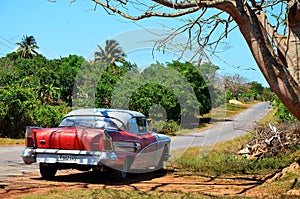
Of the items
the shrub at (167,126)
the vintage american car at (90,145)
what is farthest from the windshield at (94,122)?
the shrub at (167,126)

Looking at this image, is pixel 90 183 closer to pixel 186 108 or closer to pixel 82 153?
pixel 82 153

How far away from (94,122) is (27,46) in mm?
60054

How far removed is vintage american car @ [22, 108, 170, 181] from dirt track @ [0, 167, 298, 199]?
349 millimetres

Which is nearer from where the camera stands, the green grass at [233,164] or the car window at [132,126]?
the car window at [132,126]

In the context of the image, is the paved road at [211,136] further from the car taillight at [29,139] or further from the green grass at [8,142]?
the car taillight at [29,139]

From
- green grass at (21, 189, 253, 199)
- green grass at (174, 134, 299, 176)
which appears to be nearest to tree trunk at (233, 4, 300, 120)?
green grass at (21, 189, 253, 199)

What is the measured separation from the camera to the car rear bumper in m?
8.00

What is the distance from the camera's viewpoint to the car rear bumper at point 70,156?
26.2 ft

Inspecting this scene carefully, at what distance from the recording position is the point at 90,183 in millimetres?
8500

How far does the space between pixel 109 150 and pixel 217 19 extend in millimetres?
3304

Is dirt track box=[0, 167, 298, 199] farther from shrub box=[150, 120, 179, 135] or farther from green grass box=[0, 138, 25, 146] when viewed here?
shrub box=[150, 120, 179, 135]

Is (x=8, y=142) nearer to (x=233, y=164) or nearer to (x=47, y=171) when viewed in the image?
(x=47, y=171)

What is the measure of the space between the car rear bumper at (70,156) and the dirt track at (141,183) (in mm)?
475

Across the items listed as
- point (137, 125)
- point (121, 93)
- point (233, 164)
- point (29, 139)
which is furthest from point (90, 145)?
point (121, 93)
